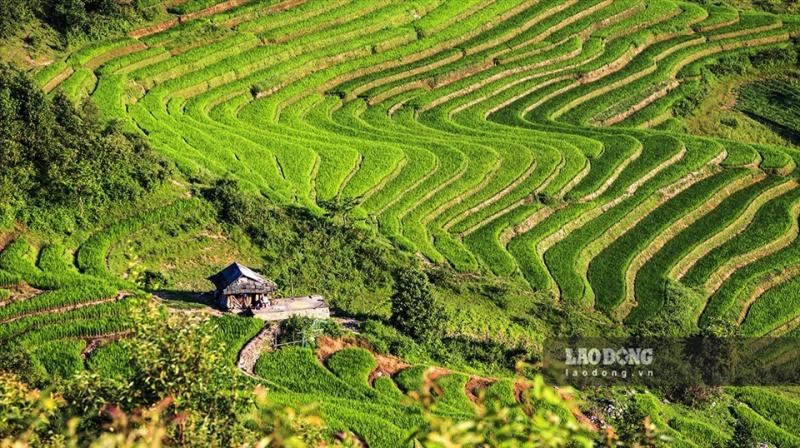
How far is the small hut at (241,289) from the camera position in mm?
28641

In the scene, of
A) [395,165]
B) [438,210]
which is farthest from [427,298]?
[395,165]

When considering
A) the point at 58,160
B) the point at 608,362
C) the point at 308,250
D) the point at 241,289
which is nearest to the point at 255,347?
the point at 241,289

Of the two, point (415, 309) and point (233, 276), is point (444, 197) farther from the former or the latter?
point (233, 276)

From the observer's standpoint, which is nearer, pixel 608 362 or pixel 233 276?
pixel 233 276

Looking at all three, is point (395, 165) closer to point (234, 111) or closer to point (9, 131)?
point (234, 111)

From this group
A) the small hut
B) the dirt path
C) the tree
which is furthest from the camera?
the tree

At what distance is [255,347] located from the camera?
26.7 metres

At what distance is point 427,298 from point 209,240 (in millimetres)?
8575

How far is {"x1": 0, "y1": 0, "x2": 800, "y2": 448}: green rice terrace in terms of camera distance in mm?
27297

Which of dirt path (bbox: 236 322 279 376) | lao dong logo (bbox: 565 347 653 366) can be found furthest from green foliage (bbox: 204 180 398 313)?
lao dong logo (bbox: 565 347 653 366)

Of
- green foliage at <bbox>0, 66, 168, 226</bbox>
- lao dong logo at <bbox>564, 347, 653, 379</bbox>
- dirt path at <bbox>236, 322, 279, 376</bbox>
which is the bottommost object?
lao dong logo at <bbox>564, 347, 653, 379</bbox>

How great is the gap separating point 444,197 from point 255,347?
2011 cm

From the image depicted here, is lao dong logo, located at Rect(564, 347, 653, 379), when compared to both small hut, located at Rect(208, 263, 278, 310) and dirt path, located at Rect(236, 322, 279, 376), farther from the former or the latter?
small hut, located at Rect(208, 263, 278, 310)

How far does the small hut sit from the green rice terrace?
2.72 feet
